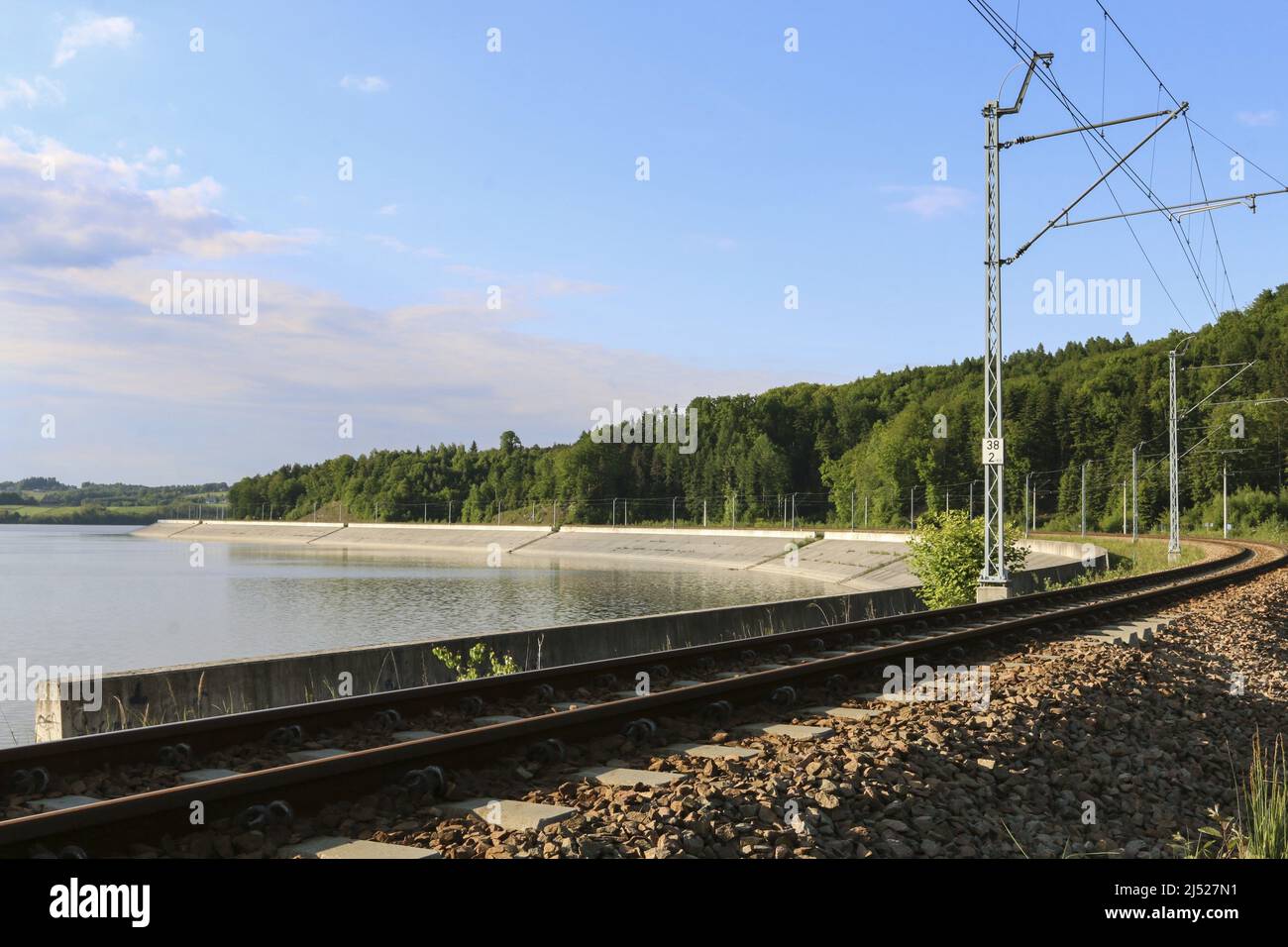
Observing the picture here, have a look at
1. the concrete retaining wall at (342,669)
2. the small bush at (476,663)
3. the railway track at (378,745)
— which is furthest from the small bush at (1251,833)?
the concrete retaining wall at (342,669)

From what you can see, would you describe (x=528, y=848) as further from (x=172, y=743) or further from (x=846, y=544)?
(x=846, y=544)

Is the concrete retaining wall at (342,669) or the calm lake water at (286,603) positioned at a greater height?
the concrete retaining wall at (342,669)

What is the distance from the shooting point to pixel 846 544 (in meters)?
90.5

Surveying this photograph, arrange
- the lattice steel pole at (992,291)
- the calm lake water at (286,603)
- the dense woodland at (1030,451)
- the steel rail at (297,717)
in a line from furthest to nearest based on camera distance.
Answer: the dense woodland at (1030,451)
the calm lake water at (286,603)
the lattice steel pole at (992,291)
the steel rail at (297,717)

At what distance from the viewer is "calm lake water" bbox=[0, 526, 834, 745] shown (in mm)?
34781

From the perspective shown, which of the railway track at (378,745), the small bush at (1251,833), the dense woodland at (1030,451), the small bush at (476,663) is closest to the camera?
the railway track at (378,745)

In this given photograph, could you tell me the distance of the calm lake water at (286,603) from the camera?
34.8 m

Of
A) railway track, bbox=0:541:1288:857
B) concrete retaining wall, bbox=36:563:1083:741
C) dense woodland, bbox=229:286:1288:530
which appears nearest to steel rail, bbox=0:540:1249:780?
railway track, bbox=0:541:1288:857

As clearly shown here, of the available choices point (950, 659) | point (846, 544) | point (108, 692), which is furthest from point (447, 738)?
point (846, 544)

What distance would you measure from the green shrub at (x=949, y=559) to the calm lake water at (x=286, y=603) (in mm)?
16004

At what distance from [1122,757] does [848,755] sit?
3096 millimetres

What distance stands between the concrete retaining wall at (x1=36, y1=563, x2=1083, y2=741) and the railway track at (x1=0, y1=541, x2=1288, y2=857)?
2979mm

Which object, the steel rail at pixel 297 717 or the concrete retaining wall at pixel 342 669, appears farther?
the concrete retaining wall at pixel 342 669

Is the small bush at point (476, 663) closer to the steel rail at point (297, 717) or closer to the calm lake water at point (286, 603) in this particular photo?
the steel rail at point (297, 717)
